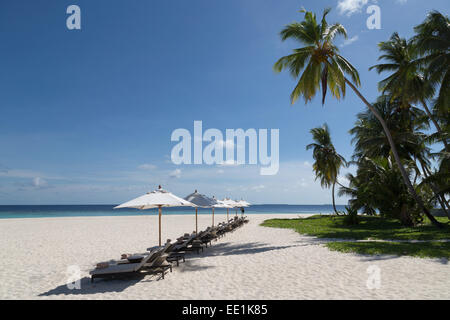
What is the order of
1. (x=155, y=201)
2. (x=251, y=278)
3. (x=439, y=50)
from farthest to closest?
(x=439, y=50)
(x=155, y=201)
(x=251, y=278)

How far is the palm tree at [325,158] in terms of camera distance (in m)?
26.7

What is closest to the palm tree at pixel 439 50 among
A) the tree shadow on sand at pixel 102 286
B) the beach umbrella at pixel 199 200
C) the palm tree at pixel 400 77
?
the palm tree at pixel 400 77

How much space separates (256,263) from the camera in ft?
23.1

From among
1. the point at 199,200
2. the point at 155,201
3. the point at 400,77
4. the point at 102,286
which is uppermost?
the point at 400,77

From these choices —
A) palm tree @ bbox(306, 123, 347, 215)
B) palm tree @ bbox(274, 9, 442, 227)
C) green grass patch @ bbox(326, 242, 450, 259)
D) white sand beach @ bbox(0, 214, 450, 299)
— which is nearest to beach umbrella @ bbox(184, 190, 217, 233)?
white sand beach @ bbox(0, 214, 450, 299)

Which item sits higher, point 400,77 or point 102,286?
point 400,77

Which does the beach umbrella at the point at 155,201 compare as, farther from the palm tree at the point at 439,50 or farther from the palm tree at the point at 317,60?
the palm tree at the point at 439,50

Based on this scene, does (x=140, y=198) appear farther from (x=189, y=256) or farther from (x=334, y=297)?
(x=334, y=297)

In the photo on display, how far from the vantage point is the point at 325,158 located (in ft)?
88.0

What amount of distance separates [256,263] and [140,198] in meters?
3.67

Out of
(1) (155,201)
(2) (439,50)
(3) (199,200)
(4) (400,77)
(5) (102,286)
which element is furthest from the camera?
(4) (400,77)

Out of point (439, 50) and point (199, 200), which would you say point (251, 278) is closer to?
point (199, 200)

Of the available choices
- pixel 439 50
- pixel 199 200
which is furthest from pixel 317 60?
pixel 199 200

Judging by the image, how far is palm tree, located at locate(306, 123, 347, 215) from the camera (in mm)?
26656
